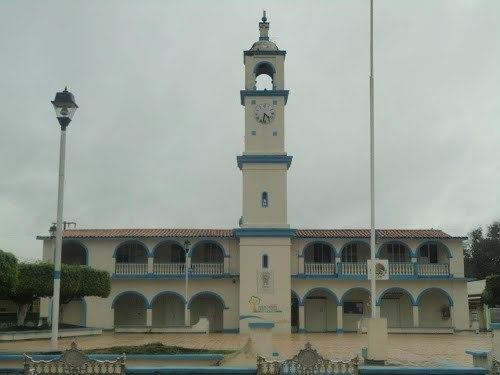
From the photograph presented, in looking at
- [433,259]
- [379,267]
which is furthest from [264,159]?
[379,267]

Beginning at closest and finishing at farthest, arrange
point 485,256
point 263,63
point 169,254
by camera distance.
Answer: point 263,63 → point 169,254 → point 485,256

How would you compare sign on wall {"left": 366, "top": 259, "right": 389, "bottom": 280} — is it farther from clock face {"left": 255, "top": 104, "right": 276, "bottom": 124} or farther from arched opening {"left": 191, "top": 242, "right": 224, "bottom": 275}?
arched opening {"left": 191, "top": 242, "right": 224, "bottom": 275}

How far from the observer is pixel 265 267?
114ft

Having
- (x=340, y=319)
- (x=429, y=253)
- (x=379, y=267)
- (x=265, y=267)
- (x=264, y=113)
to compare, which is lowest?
(x=340, y=319)

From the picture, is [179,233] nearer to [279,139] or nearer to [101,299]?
[101,299]

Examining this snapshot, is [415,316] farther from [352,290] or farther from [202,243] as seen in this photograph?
[202,243]

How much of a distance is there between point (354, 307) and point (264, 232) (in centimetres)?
812

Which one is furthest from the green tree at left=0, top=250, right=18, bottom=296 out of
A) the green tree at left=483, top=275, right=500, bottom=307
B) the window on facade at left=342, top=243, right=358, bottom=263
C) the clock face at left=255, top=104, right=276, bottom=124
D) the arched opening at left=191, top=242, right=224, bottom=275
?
the green tree at left=483, top=275, right=500, bottom=307

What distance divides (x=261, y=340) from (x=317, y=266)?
21838mm

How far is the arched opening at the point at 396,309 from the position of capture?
1516 inches

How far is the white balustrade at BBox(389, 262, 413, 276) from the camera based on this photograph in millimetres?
37156

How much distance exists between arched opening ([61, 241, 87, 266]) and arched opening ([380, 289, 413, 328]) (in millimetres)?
18079

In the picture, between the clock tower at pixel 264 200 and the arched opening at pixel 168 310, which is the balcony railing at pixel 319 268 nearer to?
the clock tower at pixel 264 200

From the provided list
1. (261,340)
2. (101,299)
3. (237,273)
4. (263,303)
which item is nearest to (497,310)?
(261,340)
